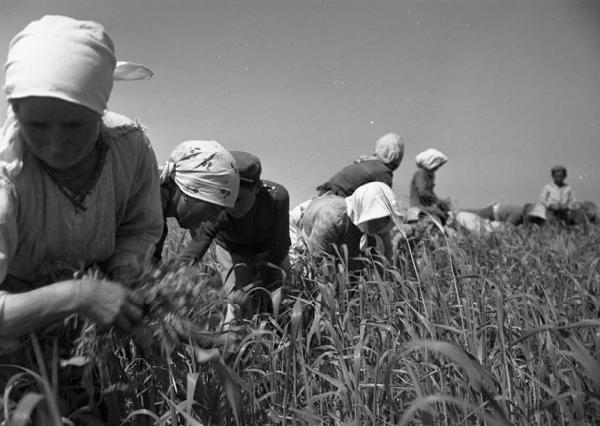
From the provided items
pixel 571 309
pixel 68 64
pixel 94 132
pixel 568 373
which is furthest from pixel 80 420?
pixel 571 309

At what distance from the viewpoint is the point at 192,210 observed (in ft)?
7.69

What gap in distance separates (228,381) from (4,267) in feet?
1.47

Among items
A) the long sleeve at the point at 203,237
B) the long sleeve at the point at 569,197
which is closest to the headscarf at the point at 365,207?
the long sleeve at the point at 203,237

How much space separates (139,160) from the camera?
4.97ft

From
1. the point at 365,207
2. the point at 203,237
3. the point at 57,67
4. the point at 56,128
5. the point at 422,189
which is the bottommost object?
the point at 422,189

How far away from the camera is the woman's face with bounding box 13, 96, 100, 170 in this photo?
1.15 m

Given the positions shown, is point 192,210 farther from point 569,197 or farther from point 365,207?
point 569,197

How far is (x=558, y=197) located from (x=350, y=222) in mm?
6033

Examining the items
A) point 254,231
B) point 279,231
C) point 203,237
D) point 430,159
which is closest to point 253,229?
point 254,231

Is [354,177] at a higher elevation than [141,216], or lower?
lower

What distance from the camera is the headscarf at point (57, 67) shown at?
3.71ft

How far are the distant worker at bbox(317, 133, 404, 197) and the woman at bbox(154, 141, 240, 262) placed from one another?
142cm

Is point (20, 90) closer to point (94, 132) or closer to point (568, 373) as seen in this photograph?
point (94, 132)

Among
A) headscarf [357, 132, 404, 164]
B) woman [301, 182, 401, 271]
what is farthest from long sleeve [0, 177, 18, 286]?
headscarf [357, 132, 404, 164]
